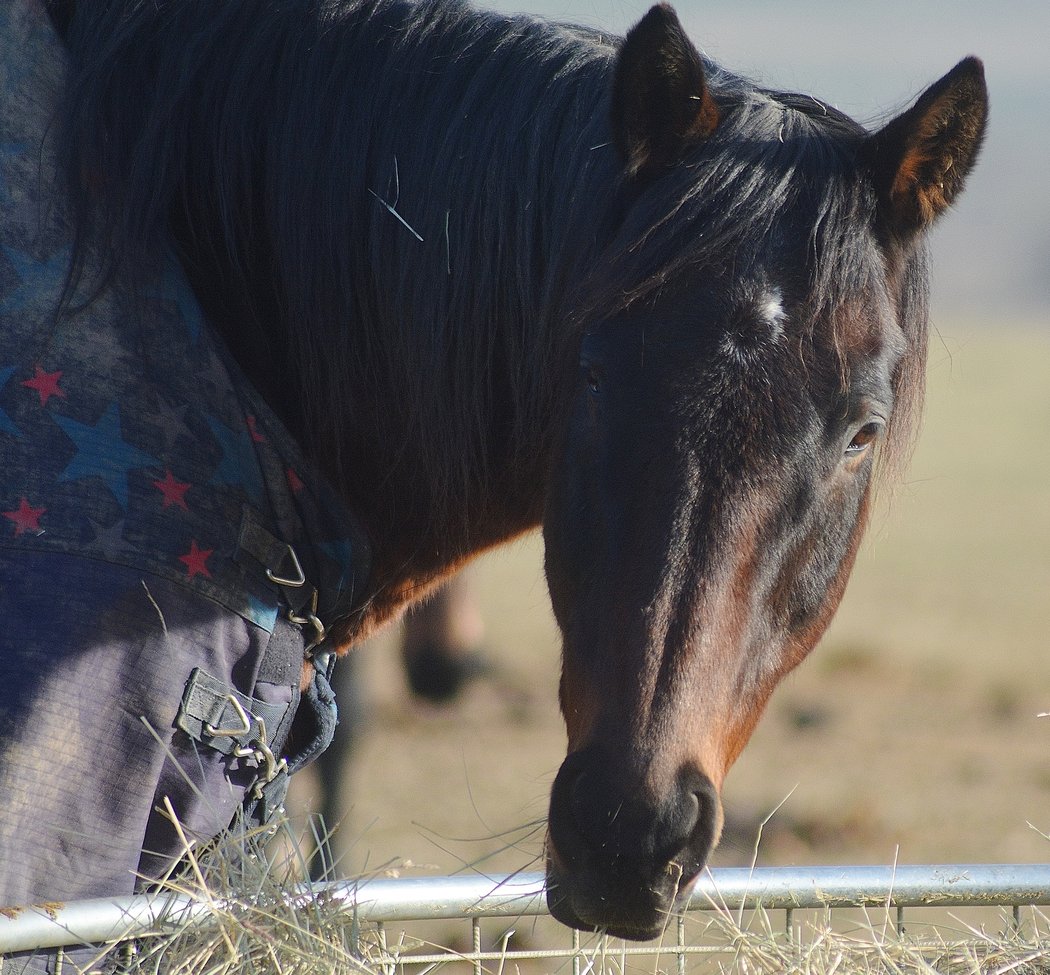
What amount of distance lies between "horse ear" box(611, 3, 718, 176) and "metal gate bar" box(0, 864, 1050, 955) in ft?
3.07

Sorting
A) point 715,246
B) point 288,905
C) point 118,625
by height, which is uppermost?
point 715,246

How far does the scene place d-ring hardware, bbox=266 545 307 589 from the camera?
1.54m

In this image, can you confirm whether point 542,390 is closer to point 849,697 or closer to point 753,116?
point 753,116

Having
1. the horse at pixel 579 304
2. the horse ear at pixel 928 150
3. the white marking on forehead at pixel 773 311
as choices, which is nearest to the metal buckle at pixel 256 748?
the horse at pixel 579 304

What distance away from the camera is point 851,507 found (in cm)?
146

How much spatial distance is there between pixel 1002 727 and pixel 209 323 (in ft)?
29.2

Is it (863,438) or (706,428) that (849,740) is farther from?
(706,428)

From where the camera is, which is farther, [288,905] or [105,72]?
[105,72]

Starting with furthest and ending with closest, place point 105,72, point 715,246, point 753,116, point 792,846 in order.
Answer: point 792,846 → point 105,72 → point 753,116 → point 715,246

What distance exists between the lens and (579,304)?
1471 mm

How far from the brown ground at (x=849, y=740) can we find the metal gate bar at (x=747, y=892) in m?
0.06

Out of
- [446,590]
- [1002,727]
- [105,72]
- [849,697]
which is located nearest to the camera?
[105,72]

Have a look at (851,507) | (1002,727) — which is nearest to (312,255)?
(851,507)

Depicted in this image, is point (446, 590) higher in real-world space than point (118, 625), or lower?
lower
